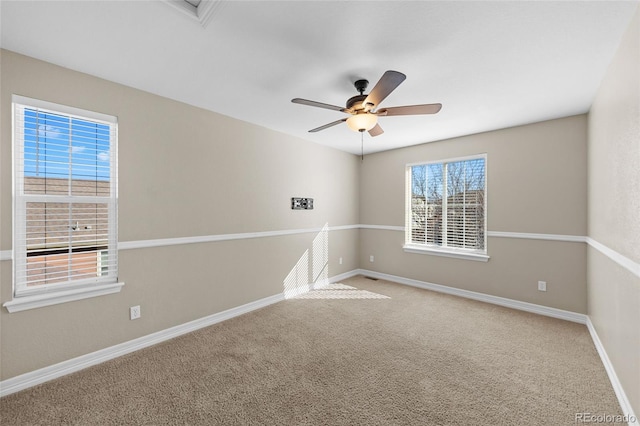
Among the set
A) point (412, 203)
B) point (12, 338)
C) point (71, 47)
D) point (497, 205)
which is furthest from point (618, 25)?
point (12, 338)

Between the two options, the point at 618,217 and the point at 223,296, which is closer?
the point at 618,217

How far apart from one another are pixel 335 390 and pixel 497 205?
3327mm

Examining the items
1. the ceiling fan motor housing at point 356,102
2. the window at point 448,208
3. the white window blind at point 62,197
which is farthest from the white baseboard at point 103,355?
the window at point 448,208

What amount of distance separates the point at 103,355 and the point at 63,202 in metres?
1.38

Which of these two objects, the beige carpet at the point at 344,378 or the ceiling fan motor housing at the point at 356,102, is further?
the ceiling fan motor housing at the point at 356,102

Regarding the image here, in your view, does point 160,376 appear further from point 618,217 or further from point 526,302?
point 526,302

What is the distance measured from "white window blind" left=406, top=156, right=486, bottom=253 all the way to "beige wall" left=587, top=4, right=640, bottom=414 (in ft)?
4.64

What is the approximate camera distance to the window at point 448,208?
13.3 ft

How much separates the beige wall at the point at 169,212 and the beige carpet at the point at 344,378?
13.0 inches

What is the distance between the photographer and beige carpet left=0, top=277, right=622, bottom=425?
1.78 meters

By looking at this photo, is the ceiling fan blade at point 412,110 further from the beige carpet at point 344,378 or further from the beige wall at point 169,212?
the beige carpet at point 344,378

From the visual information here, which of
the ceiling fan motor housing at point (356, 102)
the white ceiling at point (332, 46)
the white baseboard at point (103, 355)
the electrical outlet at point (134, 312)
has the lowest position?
the white baseboard at point (103, 355)

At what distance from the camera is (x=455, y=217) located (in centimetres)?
432

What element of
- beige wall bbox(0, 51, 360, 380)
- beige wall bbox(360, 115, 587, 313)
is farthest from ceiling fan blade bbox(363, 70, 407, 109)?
beige wall bbox(360, 115, 587, 313)
